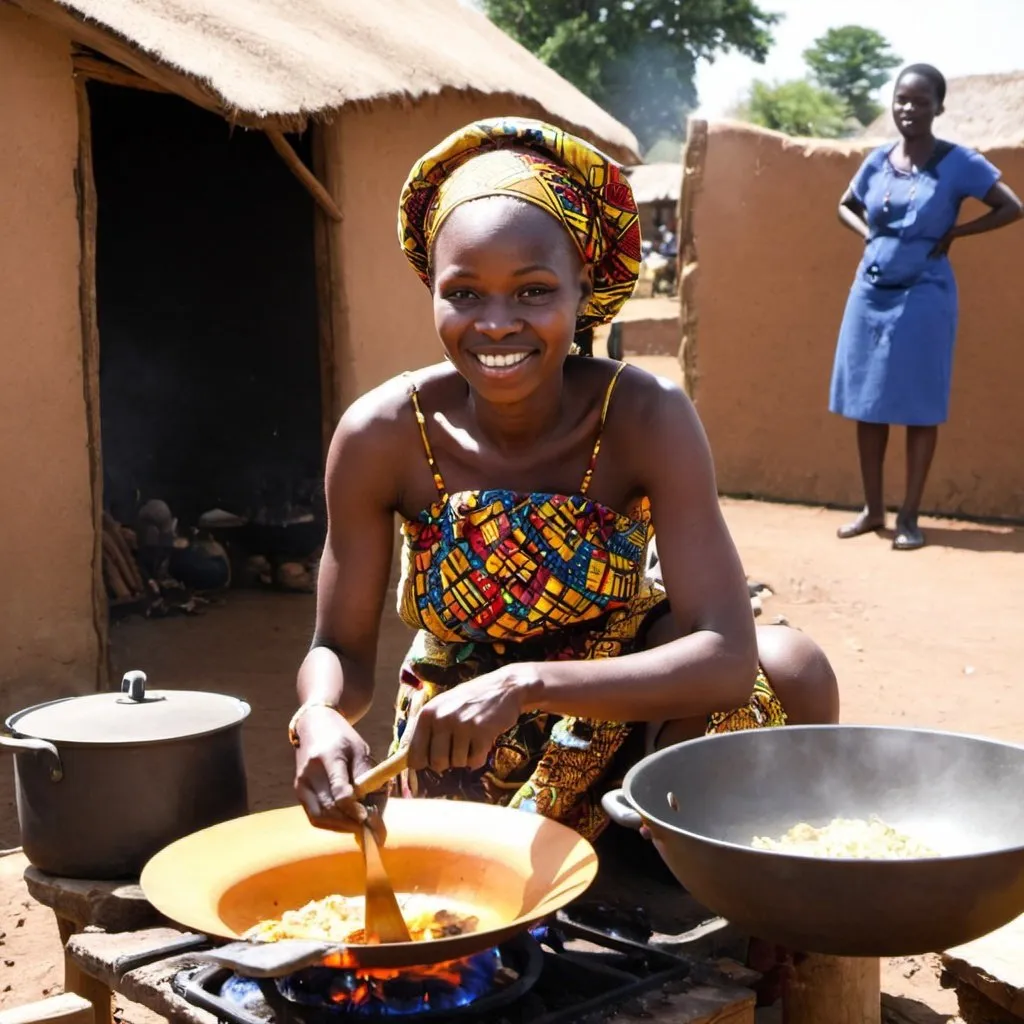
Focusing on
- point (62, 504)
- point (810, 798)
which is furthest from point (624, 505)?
point (62, 504)

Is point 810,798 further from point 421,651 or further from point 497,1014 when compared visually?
point 421,651

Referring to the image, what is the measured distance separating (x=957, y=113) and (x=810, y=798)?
14.1m

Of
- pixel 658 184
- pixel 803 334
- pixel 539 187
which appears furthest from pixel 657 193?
pixel 539 187

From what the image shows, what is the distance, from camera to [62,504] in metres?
4.79

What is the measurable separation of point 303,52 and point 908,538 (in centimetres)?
374

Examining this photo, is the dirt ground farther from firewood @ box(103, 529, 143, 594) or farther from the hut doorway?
the hut doorway

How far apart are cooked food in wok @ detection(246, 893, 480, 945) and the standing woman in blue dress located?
18.1ft

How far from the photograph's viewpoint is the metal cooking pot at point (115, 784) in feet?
8.02

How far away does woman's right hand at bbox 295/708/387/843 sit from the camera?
1.93 metres

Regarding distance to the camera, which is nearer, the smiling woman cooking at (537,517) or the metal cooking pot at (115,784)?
the smiling woman cooking at (537,517)

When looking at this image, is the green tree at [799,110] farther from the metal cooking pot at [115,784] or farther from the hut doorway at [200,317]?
the metal cooking pot at [115,784]

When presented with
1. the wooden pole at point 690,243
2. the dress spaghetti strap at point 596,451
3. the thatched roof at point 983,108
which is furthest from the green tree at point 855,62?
the dress spaghetti strap at point 596,451

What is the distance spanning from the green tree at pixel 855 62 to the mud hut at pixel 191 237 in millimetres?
49797

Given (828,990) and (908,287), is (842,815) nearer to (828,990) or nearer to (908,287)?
(828,990)
